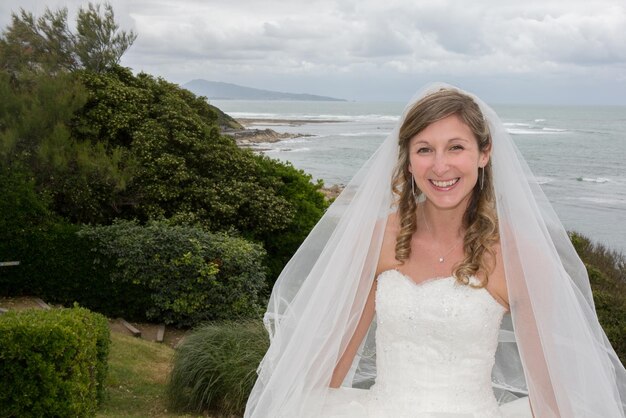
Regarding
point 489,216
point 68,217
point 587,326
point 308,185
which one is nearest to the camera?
point 587,326

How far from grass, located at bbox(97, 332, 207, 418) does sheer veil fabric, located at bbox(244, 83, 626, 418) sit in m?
5.63

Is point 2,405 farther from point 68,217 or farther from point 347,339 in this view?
point 68,217

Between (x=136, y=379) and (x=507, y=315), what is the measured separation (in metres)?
8.48

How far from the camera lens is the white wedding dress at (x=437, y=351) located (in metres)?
3.41

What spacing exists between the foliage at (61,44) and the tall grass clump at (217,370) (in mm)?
11478

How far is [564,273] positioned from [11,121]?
15.8m

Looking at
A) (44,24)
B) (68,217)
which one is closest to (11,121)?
(68,217)

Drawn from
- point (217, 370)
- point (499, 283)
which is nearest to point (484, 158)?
point (499, 283)

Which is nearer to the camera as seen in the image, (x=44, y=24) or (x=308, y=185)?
(x=308, y=185)

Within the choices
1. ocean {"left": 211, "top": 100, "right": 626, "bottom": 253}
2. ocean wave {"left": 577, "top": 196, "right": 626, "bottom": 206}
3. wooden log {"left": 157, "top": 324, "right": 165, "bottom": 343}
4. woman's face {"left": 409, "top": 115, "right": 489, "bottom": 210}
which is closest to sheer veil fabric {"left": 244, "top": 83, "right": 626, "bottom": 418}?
woman's face {"left": 409, "top": 115, "right": 489, "bottom": 210}

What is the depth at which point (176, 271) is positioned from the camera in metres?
15.0

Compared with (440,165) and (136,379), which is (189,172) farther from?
(440,165)

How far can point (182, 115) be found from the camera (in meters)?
18.5

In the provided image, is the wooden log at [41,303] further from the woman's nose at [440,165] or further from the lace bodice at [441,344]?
the woman's nose at [440,165]
